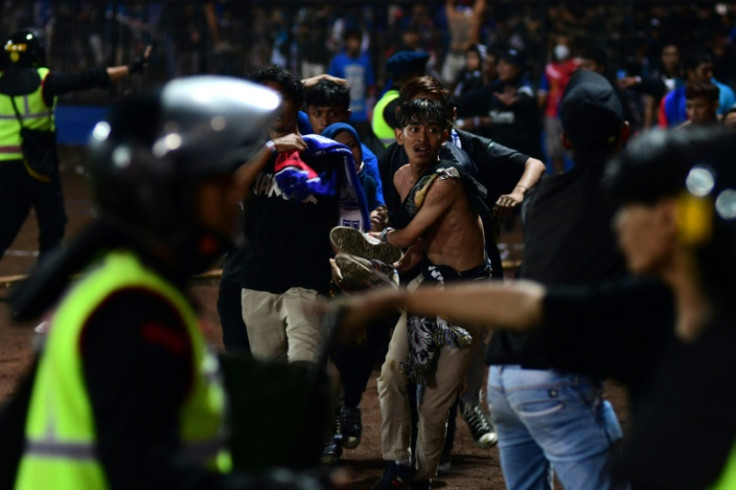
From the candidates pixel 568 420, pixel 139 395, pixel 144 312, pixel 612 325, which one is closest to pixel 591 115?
pixel 568 420

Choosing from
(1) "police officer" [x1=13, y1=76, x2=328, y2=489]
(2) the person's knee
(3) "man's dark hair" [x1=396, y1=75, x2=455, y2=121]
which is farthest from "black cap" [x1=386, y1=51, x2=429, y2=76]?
(1) "police officer" [x1=13, y1=76, x2=328, y2=489]

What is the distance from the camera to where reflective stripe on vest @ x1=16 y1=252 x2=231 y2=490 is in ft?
7.77

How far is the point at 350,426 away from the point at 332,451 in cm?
18

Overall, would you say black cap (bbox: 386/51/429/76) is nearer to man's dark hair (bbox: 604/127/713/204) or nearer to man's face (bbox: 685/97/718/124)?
man's face (bbox: 685/97/718/124)

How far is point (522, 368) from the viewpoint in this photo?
3.79m

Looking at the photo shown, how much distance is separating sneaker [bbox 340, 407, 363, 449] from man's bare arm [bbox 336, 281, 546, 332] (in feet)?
13.4

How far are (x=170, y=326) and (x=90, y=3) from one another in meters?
18.8

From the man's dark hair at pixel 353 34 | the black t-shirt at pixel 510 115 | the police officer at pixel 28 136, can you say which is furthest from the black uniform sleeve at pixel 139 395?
the man's dark hair at pixel 353 34

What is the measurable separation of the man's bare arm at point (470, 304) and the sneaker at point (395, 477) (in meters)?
3.32

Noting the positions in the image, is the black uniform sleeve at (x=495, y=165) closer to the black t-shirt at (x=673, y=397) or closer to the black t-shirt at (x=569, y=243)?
the black t-shirt at (x=569, y=243)

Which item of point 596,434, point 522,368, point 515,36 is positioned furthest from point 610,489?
point 515,36

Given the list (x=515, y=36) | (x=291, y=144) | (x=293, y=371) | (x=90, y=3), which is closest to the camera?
(x=293, y=371)

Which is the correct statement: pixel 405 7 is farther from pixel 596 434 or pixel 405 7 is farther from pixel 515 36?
pixel 596 434

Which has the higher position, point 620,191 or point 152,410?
point 620,191
